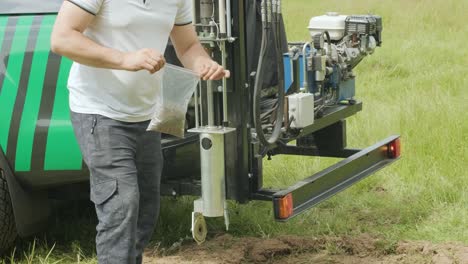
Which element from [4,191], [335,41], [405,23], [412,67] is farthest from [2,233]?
[405,23]

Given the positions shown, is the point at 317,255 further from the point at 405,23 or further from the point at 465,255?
the point at 405,23

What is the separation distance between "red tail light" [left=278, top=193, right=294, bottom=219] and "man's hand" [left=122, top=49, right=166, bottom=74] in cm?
99

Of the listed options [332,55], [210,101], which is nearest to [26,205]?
[210,101]

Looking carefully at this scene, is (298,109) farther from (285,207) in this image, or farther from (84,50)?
(84,50)

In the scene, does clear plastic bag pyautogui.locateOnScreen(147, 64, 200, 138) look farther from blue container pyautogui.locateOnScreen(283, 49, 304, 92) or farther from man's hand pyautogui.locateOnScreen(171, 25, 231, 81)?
blue container pyautogui.locateOnScreen(283, 49, 304, 92)

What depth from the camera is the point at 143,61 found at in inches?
122

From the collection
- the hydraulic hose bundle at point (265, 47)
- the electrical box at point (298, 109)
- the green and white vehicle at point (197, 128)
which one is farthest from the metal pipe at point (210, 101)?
the electrical box at point (298, 109)

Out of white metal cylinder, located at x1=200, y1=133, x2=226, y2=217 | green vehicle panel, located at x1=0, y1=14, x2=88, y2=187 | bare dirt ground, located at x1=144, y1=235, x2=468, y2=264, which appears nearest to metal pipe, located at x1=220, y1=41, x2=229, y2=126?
white metal cylinder, located at x1=200, y1=133, x2=226, y2=217

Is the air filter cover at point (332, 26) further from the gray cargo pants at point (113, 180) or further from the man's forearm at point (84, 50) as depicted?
the man's forearm at point (84, 50)

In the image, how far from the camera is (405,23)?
39.8ft

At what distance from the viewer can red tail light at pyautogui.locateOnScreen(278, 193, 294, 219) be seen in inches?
153

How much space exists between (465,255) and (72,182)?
69.4 inches

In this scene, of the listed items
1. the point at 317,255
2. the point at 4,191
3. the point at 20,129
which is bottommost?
the point at 317,255

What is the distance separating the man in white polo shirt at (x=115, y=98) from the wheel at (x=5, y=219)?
2.95 feet
